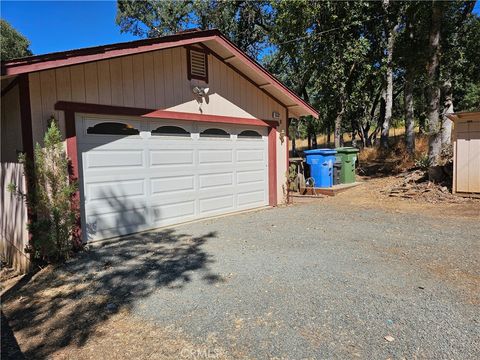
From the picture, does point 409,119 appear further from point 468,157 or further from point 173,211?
point 173,211

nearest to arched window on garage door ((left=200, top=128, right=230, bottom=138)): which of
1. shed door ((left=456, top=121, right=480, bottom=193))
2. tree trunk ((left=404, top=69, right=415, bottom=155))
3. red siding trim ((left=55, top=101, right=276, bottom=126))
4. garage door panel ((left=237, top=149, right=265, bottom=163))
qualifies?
red siding trim ((left=55, top=101, right=276, bottom=126))

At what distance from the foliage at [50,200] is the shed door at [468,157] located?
8905mm

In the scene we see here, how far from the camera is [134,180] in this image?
6234mm

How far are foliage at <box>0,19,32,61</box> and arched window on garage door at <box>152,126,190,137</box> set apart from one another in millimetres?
24954

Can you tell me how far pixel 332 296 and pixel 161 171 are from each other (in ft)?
13.8

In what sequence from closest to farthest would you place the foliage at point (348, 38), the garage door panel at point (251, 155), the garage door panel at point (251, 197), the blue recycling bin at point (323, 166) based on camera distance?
1. the garage door panel at point (251, 155)
2. the garage door panel at point (251, 197)
3. the blue recycling bin at point (323, 166)
4. the foliage at point (348, 38)

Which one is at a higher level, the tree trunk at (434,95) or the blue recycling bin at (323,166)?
the tree trunk at (434,95)

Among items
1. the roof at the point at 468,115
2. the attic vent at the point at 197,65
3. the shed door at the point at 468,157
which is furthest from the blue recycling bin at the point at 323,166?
the attic vent at the point at 197,65

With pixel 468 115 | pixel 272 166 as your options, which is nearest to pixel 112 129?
pixel 272 166

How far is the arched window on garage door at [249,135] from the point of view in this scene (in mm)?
8242

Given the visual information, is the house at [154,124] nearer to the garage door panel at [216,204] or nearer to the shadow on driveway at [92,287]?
the garage door panel at [216,204]

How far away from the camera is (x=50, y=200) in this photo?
4906mm

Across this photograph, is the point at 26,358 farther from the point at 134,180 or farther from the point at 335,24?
the point at 335,24

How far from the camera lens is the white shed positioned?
841 cm
